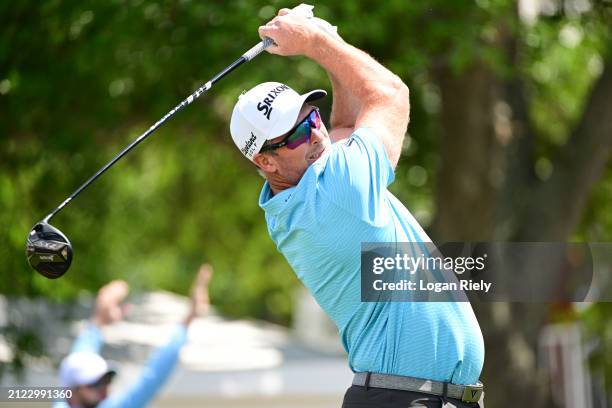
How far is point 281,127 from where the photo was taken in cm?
365

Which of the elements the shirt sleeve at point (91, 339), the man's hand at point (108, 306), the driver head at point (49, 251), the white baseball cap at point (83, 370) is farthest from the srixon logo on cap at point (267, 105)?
the shirt sleeve at point (91, 339)

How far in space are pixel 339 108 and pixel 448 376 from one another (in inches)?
51.1

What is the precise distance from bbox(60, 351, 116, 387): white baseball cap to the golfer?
2146 millimetres

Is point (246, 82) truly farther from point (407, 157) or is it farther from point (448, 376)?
point (448, 376)

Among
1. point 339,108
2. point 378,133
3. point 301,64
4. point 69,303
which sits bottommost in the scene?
point 378,133

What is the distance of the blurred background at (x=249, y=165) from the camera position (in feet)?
26.0

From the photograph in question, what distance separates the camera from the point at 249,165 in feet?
33.0

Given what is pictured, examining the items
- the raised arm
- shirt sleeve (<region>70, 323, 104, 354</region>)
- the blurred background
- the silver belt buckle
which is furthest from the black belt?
the blurred background

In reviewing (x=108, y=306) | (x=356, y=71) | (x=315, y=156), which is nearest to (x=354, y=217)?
(x=315, y=156)

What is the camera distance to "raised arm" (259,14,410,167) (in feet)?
12.1

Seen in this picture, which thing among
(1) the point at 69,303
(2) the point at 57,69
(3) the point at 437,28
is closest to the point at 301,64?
(3) the point at 437,28

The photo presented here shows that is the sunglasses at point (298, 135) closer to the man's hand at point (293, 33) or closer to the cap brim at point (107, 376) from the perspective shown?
the man's hand at point (293, 33)

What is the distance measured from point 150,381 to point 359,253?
2.19 m

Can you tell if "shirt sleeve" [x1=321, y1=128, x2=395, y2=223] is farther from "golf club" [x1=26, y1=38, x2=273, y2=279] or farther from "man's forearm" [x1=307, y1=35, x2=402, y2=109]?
"golf club" [x1=26, y1=38, x2=273, y2=279]
